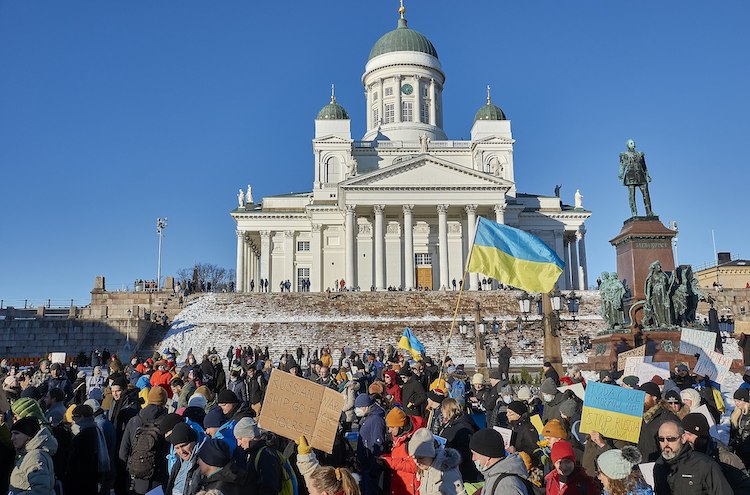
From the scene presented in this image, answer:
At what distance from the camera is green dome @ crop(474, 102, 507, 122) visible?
221 feet

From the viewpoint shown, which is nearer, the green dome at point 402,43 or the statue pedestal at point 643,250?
the statue pedestal at point 643,250

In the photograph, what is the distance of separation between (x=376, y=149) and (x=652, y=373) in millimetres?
56582

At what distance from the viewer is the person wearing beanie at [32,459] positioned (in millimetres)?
5316

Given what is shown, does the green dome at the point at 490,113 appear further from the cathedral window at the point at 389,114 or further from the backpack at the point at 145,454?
the backpack at the point at 145,454

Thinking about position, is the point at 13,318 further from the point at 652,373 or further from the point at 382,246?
the point at 652,373

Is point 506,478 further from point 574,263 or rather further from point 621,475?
point 574,263

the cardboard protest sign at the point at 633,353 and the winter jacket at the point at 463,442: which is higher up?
the cardboard protest sign at the point at 633,353

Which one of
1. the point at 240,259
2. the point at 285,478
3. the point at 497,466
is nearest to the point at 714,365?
the point at 497,466

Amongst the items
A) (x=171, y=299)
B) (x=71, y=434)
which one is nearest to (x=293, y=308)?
(x=171, y=299)

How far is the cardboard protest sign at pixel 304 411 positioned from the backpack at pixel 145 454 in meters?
1.81

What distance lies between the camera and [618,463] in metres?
4.64

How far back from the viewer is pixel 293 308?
43562 mm

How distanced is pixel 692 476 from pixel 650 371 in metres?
5.67

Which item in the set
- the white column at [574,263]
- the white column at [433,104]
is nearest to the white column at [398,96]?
the white column at [433,104]
